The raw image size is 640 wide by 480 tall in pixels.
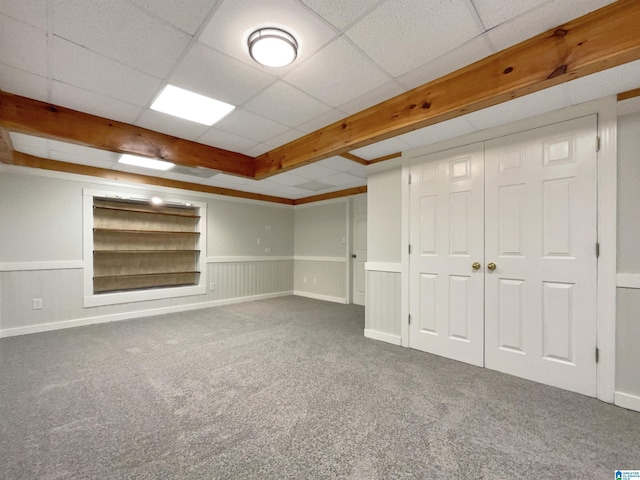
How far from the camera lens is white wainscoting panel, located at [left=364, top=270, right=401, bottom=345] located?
335cm

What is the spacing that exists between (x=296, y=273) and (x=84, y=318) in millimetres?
4004

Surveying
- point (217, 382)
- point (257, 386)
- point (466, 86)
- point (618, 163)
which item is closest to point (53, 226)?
point (217, 382)

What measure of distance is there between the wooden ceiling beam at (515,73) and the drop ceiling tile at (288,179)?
191 centimetres

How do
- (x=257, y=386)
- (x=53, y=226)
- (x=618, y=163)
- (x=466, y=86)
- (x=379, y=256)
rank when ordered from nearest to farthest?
1. (x=466, y=86)
2. (x=618, y=163)
3. (x=257, y=386)
4. (x=379, y=256)
5. (x=53, y=226)

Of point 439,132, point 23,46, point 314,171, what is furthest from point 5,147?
point 439,132

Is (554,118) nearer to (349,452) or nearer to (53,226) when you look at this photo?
(349,452)

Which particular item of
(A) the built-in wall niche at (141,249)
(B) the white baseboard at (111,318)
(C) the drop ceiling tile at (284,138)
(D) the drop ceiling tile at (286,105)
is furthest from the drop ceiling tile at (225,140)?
(B) the white baseboard at (111,318)

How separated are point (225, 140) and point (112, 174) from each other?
2.34 metres

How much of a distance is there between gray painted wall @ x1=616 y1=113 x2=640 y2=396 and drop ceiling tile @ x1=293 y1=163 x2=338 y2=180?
299 cm

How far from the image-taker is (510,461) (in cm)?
148

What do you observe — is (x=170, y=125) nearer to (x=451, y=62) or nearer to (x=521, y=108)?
(x=451, y=62)

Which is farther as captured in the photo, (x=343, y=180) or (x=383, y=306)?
(x=343, y=180)

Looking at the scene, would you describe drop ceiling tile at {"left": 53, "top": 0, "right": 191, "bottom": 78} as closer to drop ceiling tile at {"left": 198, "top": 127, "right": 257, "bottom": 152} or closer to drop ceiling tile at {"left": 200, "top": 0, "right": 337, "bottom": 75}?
drop ceiling tile at {"left": 200, "top": 0, "right": 337, "bottom": 75}

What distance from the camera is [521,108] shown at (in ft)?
7.50
